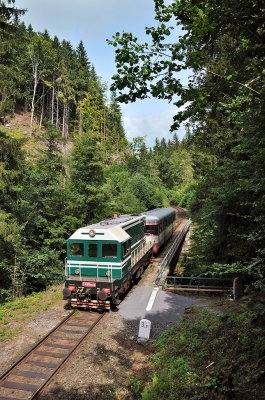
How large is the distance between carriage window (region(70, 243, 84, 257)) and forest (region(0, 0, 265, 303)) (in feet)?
8.79

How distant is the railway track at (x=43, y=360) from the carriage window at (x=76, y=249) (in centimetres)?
255

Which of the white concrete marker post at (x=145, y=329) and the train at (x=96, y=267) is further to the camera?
the train at (x=96, y=267)

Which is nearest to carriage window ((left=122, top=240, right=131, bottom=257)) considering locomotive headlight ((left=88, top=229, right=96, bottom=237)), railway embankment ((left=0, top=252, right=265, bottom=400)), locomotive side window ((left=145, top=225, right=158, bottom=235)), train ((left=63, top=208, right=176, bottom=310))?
train ((left=63, top=208, right=176, bottom=310))

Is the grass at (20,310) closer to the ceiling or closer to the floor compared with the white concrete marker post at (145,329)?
closer to the floor

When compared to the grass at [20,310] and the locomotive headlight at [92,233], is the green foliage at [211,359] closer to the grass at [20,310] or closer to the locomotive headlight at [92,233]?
the locomotive headlight at [92,233]

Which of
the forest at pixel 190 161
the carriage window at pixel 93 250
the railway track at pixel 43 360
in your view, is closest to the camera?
the forest at pixel 190 161

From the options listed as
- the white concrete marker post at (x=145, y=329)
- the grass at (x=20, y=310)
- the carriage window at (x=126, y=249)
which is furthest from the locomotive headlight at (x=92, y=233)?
the white concrete marker post at (x=145, y=329)

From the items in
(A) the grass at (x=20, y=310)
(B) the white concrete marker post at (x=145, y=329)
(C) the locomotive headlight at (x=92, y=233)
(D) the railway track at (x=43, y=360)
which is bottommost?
(A) the grass at (x=20, y=310)

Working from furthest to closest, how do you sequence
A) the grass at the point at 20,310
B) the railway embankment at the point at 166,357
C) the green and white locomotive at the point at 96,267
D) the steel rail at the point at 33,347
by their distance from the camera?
1. the green and white locomotive at the point at 96,267
2. the grass at the point at 20,310
3. the steel rail at the point at 33,347
4. the railway embankment at the point at 166,357

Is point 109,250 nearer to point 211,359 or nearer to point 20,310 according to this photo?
point 20,310

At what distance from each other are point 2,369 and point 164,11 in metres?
9.03

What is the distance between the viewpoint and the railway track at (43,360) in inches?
269

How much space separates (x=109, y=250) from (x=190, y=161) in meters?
15.0

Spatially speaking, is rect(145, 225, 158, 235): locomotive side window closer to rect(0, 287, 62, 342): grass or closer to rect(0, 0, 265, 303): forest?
rect(0, 0, 265, 303): forest
